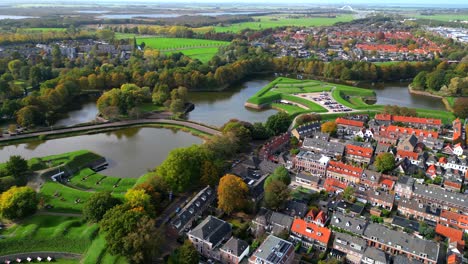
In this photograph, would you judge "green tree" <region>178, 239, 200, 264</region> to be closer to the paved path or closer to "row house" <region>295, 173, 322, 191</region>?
"row house" <region>295, 173, 322, 191</region>

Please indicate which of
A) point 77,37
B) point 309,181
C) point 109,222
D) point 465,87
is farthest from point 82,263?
point 77,37

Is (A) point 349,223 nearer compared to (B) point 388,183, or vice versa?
(A) point 349,223

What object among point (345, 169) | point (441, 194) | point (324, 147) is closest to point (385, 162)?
point (345, 169)

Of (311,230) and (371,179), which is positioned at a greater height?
(311,230)

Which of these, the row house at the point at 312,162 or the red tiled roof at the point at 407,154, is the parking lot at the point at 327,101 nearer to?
the red tiled roof at the point at 407,154

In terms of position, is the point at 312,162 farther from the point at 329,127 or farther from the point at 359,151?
the point at 329,127

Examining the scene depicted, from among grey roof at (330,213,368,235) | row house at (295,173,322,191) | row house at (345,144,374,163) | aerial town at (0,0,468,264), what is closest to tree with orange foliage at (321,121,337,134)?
aerial town at (0,0,468,264)

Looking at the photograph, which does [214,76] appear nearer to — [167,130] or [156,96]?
[156,96]
